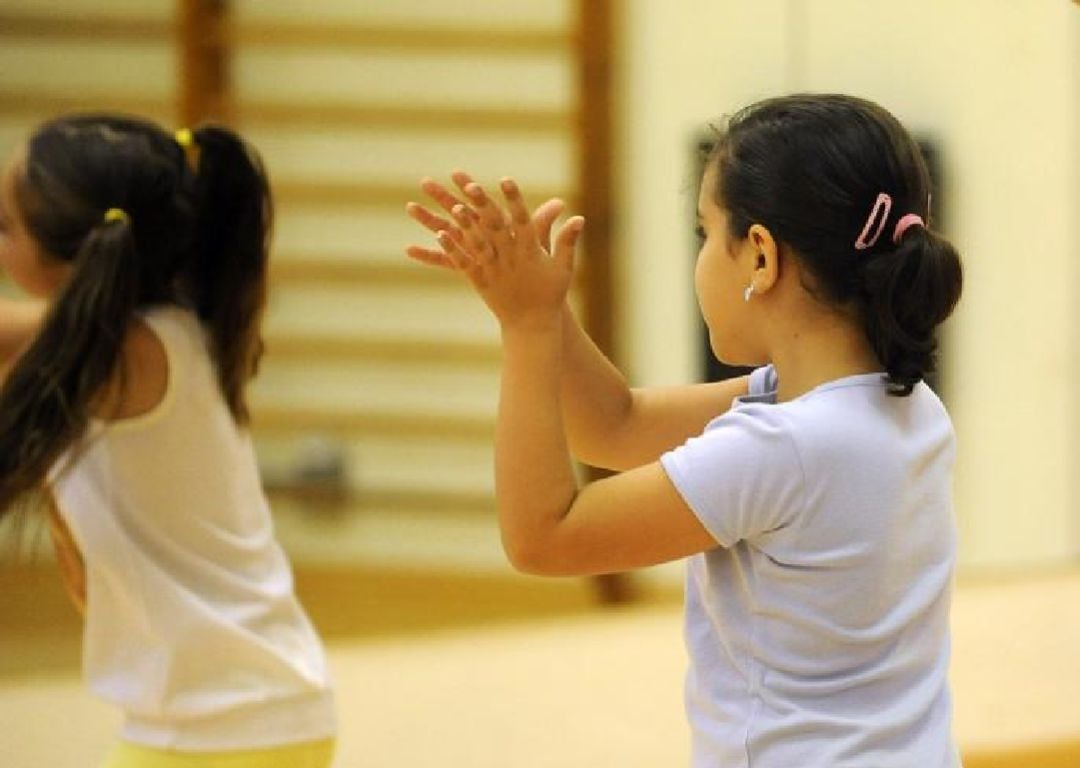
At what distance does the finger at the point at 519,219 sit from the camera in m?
1.06

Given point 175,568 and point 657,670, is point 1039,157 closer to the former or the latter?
point 657,670

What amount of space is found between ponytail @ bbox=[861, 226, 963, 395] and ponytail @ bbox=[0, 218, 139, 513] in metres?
0.69

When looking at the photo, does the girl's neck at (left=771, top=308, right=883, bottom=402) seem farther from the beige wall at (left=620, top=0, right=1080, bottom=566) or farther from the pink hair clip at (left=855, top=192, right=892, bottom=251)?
the beige wall at (left=620, top=0, right=1080, bottom=566)

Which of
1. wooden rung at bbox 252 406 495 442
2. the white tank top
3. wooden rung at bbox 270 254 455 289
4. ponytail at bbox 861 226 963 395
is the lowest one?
wooden rung at bbox 252 406 495 442

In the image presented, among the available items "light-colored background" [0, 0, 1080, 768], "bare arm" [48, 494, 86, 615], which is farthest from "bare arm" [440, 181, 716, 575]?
"light-colored background" [0, 0, 1080, 768]

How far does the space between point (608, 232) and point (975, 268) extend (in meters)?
0.78

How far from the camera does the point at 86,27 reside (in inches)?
154

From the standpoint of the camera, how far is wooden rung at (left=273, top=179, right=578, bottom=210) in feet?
12.4

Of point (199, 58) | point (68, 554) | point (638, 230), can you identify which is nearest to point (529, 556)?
point (68, 554)

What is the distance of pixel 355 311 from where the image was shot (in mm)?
3861

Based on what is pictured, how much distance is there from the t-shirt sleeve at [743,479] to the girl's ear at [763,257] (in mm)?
91

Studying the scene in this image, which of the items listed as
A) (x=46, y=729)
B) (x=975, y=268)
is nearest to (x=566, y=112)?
(x=975, y=268)

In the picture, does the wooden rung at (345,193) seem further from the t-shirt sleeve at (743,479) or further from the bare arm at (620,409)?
the t-shirt sleeve at (743,479)

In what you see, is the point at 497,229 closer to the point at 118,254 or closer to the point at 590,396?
the point at 590,396
